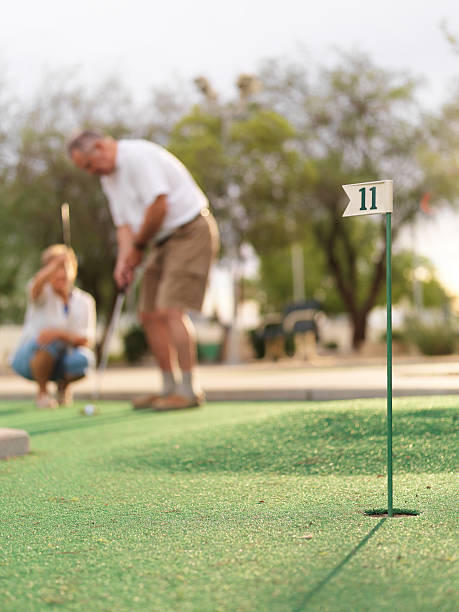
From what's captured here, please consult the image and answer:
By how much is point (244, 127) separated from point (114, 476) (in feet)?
65.9

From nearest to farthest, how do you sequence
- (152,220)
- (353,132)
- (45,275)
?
1. (152,220)
2. (45,275)
3. (353,132)

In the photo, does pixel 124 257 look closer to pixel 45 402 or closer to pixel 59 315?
pixel 59 315

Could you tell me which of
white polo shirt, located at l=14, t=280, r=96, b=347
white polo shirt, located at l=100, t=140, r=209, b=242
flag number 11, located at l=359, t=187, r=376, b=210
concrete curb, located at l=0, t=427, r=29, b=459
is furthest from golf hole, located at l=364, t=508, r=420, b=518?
white polo shirt, located at l=14, t=280, r=96, b=347

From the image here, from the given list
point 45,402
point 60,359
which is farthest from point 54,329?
point 45,402

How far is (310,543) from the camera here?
2533 millimetres

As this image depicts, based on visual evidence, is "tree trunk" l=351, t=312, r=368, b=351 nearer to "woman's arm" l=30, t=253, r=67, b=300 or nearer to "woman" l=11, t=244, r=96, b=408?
"woman" l=11, t=244, r=96, b=408

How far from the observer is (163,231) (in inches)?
265

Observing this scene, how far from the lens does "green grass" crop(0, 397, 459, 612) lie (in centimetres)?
211

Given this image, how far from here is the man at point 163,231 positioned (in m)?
6.59

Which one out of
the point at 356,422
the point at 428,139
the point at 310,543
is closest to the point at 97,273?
the point at 428,139

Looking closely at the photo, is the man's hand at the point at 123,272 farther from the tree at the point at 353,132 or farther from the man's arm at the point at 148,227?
the tree at the point at 353,132

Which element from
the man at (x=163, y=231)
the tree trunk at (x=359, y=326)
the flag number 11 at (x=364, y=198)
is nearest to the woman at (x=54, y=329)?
the man at (x=163, y=231)

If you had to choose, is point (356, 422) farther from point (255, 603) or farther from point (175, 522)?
point (255, 603)

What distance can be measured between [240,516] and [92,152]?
4.30 meters
